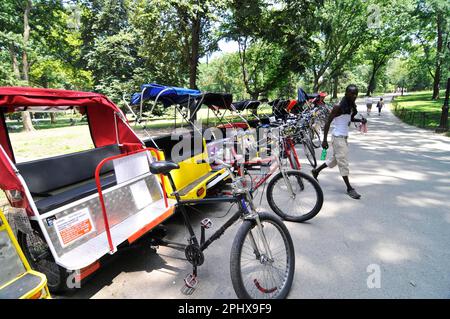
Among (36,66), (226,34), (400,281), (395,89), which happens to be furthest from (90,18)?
(395,89)

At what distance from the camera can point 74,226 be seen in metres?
2.97

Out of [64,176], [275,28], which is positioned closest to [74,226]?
[64,176]

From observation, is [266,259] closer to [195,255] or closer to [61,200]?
[195,255]

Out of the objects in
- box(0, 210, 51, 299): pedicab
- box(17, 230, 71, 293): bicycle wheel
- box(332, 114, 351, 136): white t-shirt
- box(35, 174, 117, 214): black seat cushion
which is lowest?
box(17, 230, 71, 293): bicycle wheel

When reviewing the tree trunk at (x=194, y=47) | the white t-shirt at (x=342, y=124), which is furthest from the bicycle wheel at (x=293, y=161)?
the tree trunk at (x=194, y=47)

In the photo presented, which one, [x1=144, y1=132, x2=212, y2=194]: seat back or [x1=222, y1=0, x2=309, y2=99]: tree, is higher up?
[x1=222, y1=0, x2=309, y2=99]: tree

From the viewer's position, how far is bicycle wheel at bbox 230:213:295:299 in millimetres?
2512

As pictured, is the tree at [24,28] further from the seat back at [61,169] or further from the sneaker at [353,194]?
the sneaker at [353,194]

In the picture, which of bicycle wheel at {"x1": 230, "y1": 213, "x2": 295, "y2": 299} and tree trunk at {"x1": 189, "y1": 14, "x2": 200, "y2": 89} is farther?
tree trunk at {"x1": 189, "y1": 14, "x2": 200, "y2": 89}

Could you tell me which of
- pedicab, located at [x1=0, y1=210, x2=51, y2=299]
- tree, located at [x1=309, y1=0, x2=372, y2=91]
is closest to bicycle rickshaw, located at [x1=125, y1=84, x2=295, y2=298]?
pedicab, located at [x1=0, y1=210, x2=51, y2=299]

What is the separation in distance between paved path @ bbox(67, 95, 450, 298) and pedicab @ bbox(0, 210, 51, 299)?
90 cm

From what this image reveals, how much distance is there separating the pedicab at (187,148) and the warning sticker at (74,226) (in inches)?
44.7

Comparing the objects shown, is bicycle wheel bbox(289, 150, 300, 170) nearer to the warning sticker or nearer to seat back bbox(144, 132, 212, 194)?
seat back bbox(144, 132, 212, 194)
